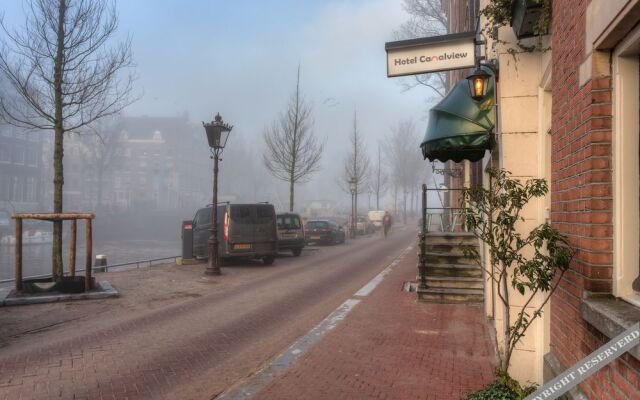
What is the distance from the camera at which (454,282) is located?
29.4 feet

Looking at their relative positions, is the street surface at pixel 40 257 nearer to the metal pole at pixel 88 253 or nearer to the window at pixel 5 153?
the metal pole at pixel 88 253

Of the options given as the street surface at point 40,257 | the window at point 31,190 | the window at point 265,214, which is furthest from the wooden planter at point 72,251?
the window at point 31,190

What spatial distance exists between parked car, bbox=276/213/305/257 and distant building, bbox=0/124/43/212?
38.3 meters

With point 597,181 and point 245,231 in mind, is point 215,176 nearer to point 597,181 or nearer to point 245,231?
point 245,231

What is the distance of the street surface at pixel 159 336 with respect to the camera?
4672mm

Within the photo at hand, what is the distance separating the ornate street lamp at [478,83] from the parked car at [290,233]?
45.5 feet

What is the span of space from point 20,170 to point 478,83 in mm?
55115

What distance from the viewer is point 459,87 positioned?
5.71 m

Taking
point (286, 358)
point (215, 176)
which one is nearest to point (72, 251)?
point (215, 176)

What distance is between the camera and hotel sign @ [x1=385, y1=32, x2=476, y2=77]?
5.29m

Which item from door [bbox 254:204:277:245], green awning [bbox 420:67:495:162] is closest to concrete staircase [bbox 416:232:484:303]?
green awning [bbox 420:67:495:162]

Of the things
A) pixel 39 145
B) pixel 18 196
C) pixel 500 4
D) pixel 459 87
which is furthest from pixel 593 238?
pixel 39 145

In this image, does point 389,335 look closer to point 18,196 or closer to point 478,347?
point 478,347

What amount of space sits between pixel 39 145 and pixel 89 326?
177 ft
